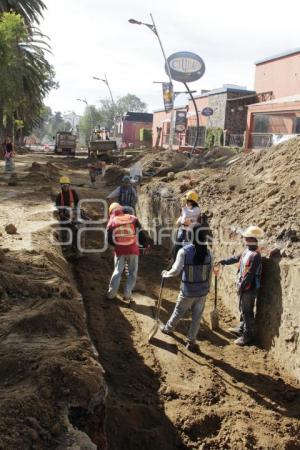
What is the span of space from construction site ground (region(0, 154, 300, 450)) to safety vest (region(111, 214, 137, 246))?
1.12 m

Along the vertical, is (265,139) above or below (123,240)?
above

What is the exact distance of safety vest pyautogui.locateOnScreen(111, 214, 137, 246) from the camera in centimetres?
807

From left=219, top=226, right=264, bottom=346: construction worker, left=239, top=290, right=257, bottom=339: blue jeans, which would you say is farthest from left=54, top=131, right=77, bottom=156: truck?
left=239, top=290, right=257, bottom=339: blue jeans

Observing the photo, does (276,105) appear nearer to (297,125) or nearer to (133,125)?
(297,125)

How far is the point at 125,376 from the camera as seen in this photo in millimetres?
6266

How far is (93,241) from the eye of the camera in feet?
42.1

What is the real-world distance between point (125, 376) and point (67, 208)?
5.21 meters

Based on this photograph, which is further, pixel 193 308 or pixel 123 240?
pixel 123 240

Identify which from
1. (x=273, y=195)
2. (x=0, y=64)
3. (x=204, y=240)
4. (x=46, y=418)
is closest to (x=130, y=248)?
(x=204, y=240)

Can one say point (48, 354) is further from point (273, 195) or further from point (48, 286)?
point (273, 195)

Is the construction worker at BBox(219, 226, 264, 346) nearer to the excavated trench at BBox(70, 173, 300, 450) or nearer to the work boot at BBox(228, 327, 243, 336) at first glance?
the work boot at BBox(228, 327, 243, 336)

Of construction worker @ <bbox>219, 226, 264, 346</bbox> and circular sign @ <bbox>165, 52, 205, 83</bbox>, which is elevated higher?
circular sign @ <bbox>165, 52, 205, 83</bbox>

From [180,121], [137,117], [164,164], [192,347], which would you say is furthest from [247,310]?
[137,117]

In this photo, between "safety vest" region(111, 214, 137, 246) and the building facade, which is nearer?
"safety vest" region(111, 214, 137, 246)
